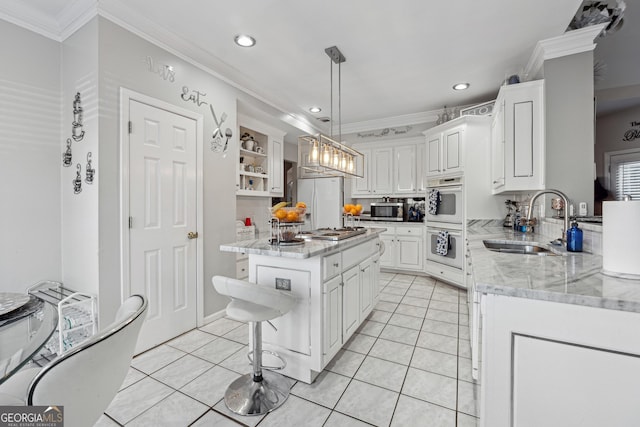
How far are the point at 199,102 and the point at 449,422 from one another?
10.8 feet

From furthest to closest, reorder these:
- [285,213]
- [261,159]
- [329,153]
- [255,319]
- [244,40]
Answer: [261,159]
[329,153]
[244,40]
[285,213]
[255,319]

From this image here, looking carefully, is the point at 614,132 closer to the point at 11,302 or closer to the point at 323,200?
the point at 323,200

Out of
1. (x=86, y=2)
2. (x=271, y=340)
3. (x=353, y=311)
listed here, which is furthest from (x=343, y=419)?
(x=86, y=2)

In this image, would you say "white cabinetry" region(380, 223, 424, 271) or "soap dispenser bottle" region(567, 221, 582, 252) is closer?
"soap dispenser bottle" region(567, 221, 582, 252)

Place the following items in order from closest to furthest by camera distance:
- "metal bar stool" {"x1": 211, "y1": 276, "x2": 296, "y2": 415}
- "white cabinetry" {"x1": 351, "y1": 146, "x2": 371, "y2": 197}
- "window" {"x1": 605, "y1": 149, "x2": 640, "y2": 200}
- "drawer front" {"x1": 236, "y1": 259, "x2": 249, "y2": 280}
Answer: "metal bar stool" {"x1": 211, "y1": 276, "x2": 296, "y2": 415} < "drawer front" {"x1": 236, "y1": 259, "x2": 249, "y2": 280} < "window" {"x1": 605, "y1": 149, "x2": 640, "y2": 200} < "white cabinetry" {"x1": 351, "y1": 146, "x2": 371, "y2": 197}

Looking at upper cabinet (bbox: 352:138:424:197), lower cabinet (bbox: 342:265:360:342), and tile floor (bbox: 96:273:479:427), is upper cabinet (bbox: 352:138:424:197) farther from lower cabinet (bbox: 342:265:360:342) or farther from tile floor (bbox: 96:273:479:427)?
lower cabinet (bbox: 342:265:360:342)

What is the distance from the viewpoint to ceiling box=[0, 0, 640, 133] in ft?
6.86

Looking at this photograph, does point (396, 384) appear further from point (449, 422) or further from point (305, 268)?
point (305, 268)

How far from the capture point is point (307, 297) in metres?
1.85

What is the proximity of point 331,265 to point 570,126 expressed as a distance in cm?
262

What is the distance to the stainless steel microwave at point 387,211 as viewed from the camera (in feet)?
15.9

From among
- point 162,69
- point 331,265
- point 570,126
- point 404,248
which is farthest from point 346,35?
point 404,248

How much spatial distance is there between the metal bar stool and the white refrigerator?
3.59 meters

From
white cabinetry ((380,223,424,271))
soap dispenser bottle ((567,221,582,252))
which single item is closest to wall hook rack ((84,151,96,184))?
soap dispenser bottle ((567,221,582,252))
